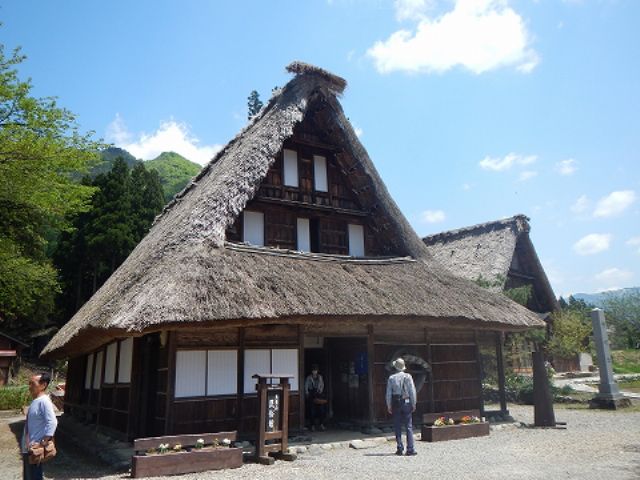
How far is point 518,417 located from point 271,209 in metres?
9.32

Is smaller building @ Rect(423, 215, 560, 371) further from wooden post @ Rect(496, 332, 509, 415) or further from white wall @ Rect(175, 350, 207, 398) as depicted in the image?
white wall @ Rect(175, 350, 207, 398)

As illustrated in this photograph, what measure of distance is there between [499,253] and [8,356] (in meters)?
25.0

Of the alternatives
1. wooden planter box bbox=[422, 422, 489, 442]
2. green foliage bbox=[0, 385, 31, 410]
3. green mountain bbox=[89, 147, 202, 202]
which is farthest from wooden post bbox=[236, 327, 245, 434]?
green mountain bbox=[89, 147, 202, 202]

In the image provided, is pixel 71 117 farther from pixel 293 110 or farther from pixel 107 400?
pixel 107 400

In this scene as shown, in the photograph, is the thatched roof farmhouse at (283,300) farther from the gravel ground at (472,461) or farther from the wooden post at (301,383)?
the gravel ground at (472,461)

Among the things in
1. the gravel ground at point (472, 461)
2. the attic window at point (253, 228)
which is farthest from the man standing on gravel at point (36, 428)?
the attic window at point (253, 228)

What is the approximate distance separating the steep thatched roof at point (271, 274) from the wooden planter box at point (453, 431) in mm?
2333

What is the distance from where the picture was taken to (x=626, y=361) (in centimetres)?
3139

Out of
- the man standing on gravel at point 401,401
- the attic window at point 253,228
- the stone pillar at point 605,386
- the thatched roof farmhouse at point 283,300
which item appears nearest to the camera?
the man standing on gravel at point 401,401

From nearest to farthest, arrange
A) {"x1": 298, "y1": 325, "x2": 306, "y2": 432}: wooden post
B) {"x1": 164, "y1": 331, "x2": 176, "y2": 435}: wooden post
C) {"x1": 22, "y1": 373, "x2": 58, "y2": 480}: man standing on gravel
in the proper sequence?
{"x1": 22, "y1": 373, "x2": 58, "y2": 480}: man standing on gravel, {"x1": 164, "y1": 331, "x2": 176, "y2": 435}: wooden post, {"x1": 298, "y1": 325, "x2": 306, "y2": 432}: wooden post

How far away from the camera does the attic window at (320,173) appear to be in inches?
553

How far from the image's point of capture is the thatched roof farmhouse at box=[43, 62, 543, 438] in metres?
9.04

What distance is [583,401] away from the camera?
56.2 ft

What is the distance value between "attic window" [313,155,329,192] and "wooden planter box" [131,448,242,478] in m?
A: 8.15
